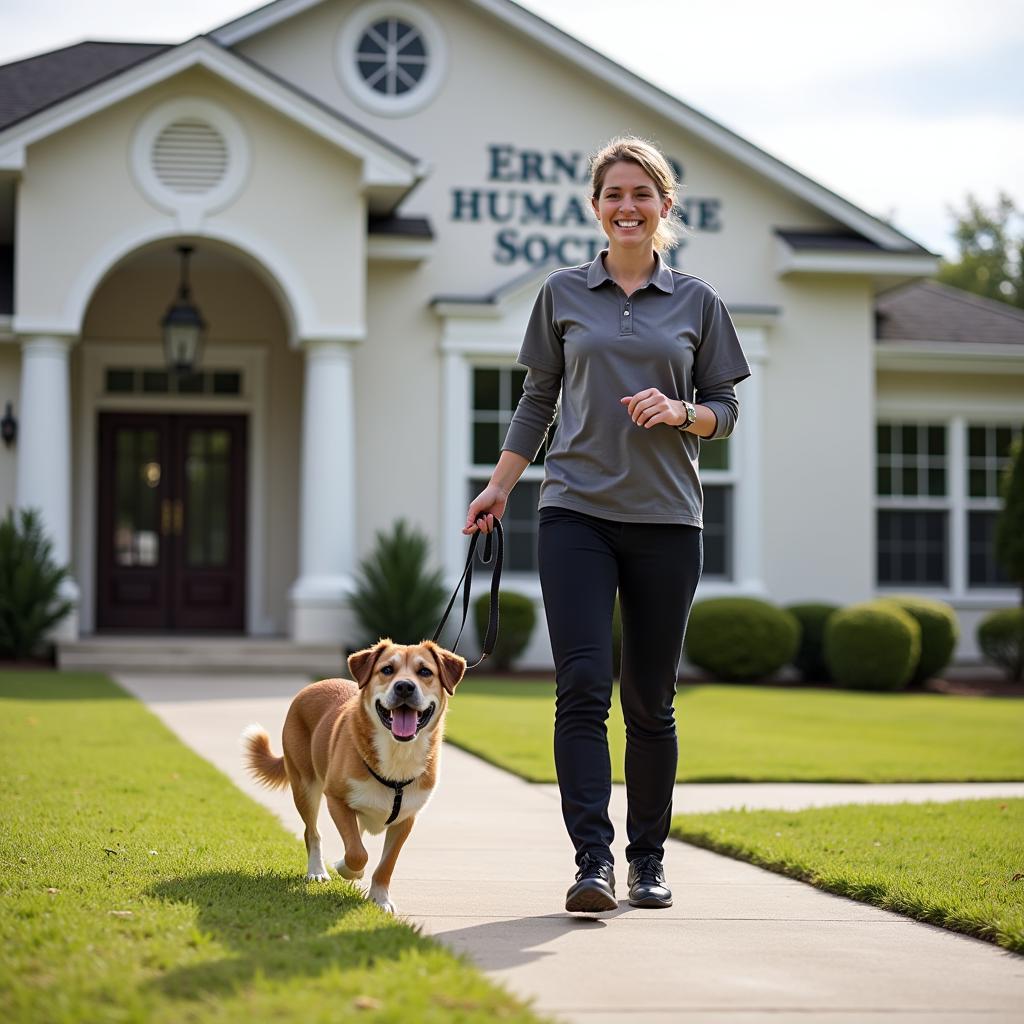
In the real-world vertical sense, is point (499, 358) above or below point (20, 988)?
above

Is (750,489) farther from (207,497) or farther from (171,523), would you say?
(171,523)

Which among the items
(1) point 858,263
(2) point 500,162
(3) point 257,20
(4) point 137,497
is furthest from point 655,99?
(4) point 137,497

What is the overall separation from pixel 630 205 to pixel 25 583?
1129cm

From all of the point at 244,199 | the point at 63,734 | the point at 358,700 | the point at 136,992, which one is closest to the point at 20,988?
the point at 136,992

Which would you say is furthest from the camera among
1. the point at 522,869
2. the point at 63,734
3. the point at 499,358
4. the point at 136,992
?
the point at 499,358

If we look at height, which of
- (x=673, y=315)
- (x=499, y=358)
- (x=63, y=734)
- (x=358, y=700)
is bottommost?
(x=63, y=734)

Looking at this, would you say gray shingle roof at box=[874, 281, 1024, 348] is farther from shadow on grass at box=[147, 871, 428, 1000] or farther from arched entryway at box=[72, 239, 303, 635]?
shadow on grass at box=[147, 871, 428, 1000]

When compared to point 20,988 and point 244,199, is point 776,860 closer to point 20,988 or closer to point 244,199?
point 20,988

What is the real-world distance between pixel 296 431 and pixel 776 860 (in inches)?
507


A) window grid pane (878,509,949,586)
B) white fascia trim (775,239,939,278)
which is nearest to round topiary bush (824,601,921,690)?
window grid pane (878,509,949,586)

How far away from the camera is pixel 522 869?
237 inches

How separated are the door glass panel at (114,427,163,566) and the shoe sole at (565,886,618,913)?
46.4 ft

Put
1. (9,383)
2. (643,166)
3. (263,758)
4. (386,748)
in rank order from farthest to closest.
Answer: (9,383) < (263,758) < (643,166) < (386,748)

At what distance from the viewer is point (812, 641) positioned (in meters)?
17.7
